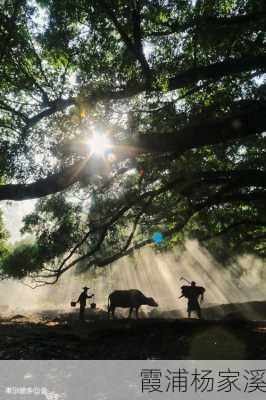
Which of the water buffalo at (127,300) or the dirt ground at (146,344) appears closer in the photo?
the dirt ground at (146,344)

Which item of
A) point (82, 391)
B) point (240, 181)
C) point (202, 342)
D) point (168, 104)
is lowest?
point (82, 391)

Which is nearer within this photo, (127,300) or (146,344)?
(146,344)

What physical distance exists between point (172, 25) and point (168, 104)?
3121mm

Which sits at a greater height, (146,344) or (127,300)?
(127,300)

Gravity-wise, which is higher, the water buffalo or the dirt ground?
the water buffalo

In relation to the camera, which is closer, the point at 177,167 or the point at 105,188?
the point at 105,188

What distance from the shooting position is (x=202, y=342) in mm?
10727

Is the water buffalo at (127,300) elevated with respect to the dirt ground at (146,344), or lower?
elevated

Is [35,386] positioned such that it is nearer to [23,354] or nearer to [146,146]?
[23,354]

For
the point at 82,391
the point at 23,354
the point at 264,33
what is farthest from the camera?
the point at 264,33

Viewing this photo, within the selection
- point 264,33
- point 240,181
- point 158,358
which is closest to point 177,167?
point 240,181

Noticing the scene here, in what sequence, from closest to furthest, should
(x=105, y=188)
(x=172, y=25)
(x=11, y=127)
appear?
(x=172, y=25) < (x=11, y=127) < (x=105, y=188)

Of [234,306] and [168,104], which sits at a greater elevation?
[168,104]

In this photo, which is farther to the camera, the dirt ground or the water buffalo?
the water buffalo
